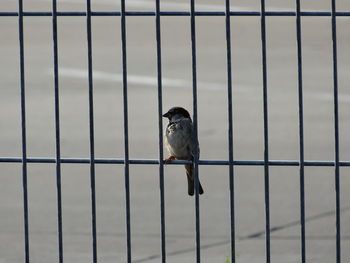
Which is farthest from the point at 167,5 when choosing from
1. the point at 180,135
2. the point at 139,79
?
the point at 180,135

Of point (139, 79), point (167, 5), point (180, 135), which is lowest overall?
point (180, 135)

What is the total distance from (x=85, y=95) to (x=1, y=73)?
1.73 m

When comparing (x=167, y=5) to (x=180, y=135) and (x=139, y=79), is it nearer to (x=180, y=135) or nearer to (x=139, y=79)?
(x=139, y=79)

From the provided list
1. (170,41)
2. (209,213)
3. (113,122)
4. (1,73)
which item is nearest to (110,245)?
(209,213)

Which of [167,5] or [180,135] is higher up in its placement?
[167,5]

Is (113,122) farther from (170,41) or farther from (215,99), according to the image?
(170,41)

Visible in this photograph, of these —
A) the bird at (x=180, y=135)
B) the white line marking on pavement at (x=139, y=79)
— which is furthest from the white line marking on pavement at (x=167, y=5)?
the bird at (x=180, y=135)

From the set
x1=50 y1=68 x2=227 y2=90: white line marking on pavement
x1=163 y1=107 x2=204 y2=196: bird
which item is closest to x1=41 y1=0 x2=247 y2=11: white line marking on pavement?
x1=50 y1=68 x2=227 y2=90: white line marking on pavement

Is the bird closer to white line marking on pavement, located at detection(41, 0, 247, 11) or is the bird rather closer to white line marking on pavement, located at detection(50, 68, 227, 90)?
white line marking on pavement, located at detection(50, 68, 227, 90)

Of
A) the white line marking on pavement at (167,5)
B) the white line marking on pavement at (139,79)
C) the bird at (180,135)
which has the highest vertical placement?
the white line marking on pavement at (167,5)

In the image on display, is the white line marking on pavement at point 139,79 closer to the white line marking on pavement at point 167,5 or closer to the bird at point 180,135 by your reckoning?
the white line marking on pavement at point 167,5

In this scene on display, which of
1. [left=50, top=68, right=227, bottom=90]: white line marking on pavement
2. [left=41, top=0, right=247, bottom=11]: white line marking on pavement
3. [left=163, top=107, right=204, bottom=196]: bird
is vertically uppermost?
[left=41, top=0, right=247, bottom=11]: white line marking on pavement

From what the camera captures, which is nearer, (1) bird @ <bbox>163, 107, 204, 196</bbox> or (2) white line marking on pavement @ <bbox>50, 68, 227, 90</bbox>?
(1) bird @ <bbox>163, 107, 204, 196</bbox>

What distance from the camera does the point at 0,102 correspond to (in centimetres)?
1553
